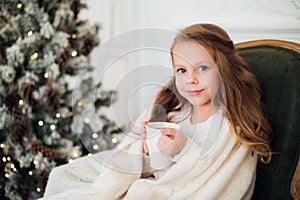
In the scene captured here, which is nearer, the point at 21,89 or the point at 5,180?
the point at 21,89

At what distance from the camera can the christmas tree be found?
7.21 feet

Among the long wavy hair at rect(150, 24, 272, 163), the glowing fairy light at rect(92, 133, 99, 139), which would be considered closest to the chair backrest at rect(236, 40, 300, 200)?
the long wavy hair at rect(150, 24, 272, 163)

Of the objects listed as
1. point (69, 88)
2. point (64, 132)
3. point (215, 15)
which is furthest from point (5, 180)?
point (215, 15)

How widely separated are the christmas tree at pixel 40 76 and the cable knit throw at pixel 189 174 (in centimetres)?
89

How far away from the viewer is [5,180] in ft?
7.98

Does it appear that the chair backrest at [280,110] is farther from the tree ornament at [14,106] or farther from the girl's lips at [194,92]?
the tree ornament at [14,106]

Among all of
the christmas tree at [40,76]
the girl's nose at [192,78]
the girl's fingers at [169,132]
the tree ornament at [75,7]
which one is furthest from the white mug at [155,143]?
the tree ornament at [75,7]

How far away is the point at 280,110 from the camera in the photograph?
139 cm

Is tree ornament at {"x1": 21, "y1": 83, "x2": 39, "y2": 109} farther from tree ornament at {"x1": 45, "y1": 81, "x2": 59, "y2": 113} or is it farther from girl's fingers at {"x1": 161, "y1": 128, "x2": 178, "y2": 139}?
girl's fingers at {"x1": 161, "y1": 128, "x2": 178, "y2": 139}

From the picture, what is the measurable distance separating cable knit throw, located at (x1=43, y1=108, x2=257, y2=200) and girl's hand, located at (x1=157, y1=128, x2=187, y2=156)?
0.10 feet

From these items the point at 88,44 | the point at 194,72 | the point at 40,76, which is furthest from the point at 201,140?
the point at 40,76

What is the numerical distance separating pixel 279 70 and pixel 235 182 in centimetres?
37

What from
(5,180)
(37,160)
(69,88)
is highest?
(69,88)

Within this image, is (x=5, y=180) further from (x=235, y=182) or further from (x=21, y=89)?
(x=235, y=182)
